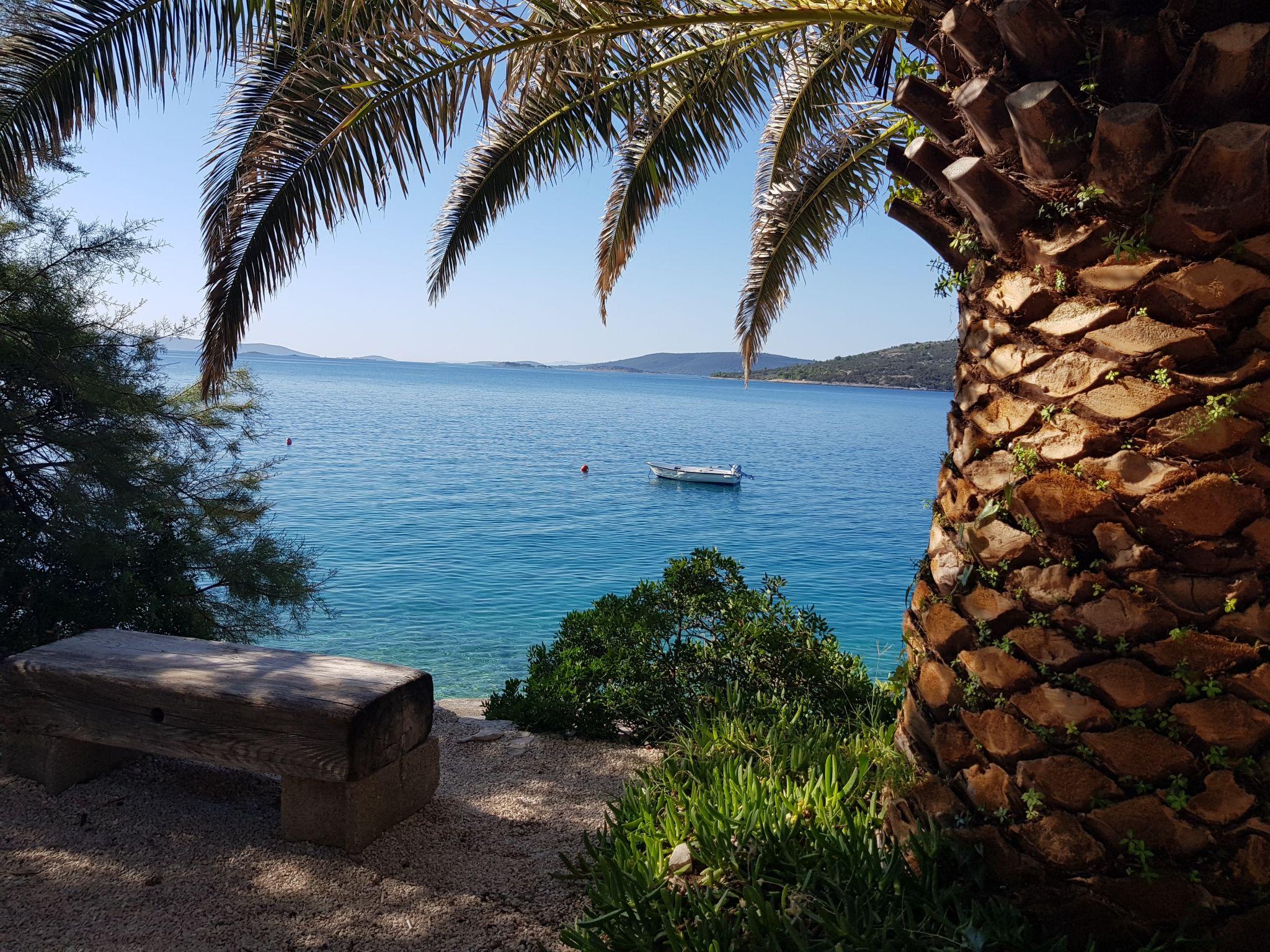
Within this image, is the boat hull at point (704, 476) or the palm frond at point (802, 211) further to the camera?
the boat hull at point (704, 476)

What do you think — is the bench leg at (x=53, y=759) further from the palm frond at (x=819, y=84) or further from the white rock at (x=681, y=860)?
the palm frond at (x=819, y=84)

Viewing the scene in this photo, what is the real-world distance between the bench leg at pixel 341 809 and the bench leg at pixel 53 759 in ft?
3.51

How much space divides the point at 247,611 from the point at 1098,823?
6359mm

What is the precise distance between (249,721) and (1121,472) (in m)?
3.46

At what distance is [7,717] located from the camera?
4.14 metres

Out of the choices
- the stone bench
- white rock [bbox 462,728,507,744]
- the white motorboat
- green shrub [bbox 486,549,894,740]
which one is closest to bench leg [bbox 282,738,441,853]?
the stone bench

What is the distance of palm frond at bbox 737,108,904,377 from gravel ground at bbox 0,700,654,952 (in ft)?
14.9

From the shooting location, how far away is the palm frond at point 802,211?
6.28 m

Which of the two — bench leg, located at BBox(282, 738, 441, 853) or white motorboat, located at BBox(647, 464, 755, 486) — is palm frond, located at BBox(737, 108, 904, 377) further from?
white motorboat, located at BBox(647, 464, 755, 486)

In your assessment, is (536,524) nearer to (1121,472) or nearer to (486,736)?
(486,736)

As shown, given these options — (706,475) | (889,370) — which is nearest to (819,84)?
(706,475)

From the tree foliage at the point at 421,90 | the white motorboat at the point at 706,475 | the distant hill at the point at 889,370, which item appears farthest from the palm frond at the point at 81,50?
the distant hill at the point at 889,370

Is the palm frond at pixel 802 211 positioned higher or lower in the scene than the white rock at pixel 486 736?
higher

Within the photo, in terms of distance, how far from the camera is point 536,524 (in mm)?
21922
